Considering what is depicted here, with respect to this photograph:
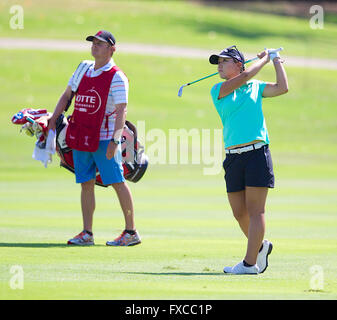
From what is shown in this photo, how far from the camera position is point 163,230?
11.3m

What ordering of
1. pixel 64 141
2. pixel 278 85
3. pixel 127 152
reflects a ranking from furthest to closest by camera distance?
1. pixel 127 152
2. pixel 64 141
3. pixel 278 85

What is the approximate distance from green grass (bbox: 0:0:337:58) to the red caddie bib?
965 inches

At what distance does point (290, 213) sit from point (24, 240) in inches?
201

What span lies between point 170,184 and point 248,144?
35.7 feet

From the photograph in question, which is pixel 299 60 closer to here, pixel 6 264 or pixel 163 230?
pixel 163 230

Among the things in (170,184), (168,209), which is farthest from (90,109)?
(170,184)

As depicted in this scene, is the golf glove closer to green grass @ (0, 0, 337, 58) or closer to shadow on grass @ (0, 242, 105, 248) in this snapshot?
shadow on grass @ (0, 242, 105, 248)

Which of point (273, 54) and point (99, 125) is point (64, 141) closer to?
point (99, 125)

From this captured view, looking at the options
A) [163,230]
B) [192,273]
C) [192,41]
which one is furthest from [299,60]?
[192,273]

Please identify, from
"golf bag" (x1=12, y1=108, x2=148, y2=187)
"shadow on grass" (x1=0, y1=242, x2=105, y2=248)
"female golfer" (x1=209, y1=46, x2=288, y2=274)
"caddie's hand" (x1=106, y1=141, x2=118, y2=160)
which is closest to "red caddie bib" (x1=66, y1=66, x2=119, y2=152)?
"caddie's hand" (x1=106, y1=141, x2=118, y2=160)

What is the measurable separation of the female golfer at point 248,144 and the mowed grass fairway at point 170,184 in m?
0.30

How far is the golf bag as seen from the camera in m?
9.80

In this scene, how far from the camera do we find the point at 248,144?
304 inches

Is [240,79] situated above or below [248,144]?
above
